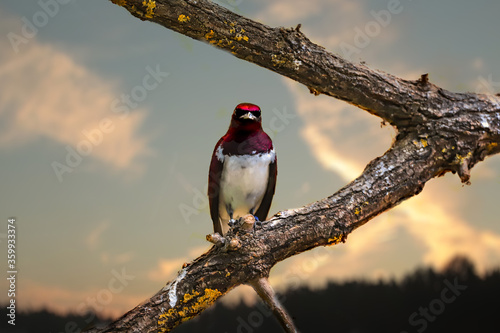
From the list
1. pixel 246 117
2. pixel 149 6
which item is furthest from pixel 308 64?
pixel 149 6

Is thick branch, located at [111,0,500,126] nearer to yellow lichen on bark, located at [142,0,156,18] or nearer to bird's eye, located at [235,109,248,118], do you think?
yellow lichen on bark, located at [142,0,156,18]

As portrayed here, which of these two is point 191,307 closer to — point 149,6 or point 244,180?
point 244,180

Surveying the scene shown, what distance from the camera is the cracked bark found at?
2.85 meters

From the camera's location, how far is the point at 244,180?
11.9ft

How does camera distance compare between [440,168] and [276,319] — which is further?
[440,168]

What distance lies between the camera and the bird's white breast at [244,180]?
3586mm

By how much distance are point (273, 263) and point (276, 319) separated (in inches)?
17.3

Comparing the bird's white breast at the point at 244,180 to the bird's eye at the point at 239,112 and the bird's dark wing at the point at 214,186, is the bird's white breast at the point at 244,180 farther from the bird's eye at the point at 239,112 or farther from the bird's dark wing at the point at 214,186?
the bird's eye at the point at 239,112

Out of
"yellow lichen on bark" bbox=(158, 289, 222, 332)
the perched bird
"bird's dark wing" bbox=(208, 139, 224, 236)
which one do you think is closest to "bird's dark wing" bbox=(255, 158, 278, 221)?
the perched bird

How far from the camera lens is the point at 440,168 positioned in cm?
363

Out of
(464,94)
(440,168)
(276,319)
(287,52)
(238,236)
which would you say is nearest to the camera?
(238,236)

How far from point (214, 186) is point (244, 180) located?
28cm

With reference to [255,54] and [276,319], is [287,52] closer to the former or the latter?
[255,54]

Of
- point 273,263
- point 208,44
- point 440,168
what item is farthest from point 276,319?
point 208,44
